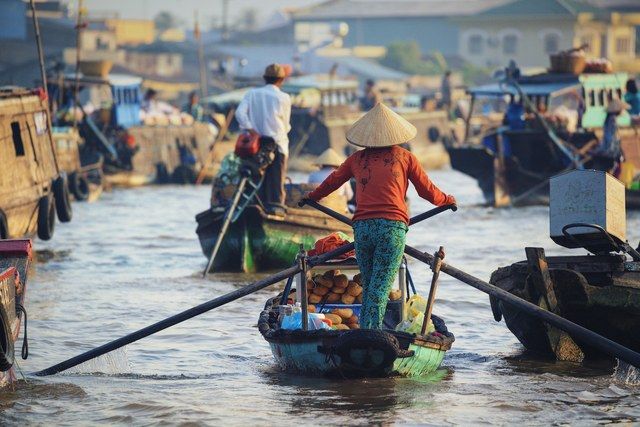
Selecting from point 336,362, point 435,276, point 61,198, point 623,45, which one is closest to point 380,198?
point 435,276

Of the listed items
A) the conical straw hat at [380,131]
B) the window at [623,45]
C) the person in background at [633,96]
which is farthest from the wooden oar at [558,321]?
the window at [623,45]

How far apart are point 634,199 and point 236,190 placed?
29.6 feet

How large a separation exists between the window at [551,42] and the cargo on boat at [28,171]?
4383cm

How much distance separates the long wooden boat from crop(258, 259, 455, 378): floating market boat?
1723mm

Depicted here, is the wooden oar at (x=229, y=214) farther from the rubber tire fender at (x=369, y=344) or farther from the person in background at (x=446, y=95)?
the person in background at (x=446, y=95)

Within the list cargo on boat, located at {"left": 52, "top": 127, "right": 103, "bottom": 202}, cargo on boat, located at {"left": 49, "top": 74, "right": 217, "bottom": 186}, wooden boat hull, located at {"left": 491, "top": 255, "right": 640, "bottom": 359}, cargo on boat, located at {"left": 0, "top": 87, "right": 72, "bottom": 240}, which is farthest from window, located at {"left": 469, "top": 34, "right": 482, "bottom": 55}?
wooden boat hull, located at {"left": 491, "top": 255, "right": 640, "bottom": 359}

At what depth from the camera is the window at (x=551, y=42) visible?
2384 inches

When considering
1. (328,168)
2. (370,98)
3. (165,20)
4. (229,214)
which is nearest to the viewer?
(229,214)

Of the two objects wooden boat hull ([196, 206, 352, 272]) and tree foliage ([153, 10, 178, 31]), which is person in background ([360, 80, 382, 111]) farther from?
tree foliage ([153, 10, 178, 31])

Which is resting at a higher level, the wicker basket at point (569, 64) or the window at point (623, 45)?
the window at point (623, 45)

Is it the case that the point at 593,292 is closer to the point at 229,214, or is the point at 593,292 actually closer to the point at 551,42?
the point at 229,214

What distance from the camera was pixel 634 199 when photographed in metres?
21.9

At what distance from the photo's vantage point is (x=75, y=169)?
26062 mm

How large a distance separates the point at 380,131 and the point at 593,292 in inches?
87.4
